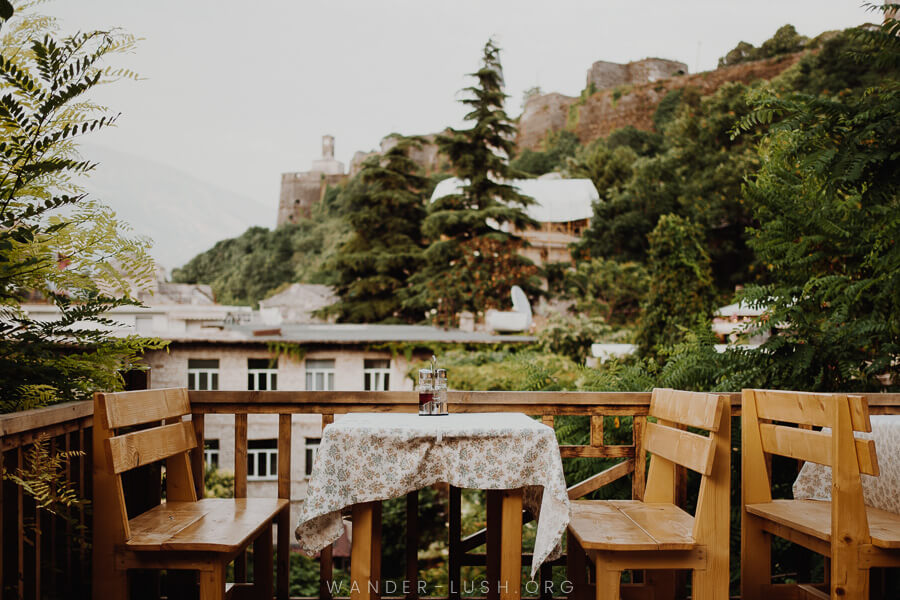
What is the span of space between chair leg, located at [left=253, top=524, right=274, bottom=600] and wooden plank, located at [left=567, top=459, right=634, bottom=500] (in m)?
1.11

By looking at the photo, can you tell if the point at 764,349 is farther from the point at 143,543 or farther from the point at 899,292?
the point at 143,543

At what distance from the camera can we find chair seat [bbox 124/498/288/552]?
205cm

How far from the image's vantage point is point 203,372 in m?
17.5

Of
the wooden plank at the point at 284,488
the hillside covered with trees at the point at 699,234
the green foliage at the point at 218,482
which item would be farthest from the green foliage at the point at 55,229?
the green foliage at the point at 218,482

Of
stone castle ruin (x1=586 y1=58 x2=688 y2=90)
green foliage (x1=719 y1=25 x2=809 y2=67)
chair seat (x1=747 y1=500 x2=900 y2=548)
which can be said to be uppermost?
stone castle ruin (x1=586 y1=58 x2=688 y2=90)

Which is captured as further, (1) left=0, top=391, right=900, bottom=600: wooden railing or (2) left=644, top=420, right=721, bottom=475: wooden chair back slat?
(1) left=0, top=391, right=900, bottom=600: wooden railing

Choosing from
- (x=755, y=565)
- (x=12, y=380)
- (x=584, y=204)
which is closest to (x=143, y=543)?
(x=12, y=380)

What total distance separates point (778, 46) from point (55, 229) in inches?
2049

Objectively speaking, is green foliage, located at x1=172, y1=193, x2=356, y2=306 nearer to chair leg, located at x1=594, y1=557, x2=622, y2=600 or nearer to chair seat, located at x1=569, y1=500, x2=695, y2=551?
chair seat, located at x1=569, y1=500, x2=695, y2=551

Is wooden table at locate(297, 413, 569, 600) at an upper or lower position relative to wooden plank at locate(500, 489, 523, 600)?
upper

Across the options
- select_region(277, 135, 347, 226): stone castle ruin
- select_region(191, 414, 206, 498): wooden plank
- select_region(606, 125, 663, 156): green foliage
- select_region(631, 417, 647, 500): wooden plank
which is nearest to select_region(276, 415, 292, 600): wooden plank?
select_region(191, 414, 206, 498): wooden plank

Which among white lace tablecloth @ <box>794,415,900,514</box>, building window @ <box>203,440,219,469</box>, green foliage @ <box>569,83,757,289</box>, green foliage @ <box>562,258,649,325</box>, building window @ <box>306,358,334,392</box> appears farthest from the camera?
green foliage @ <box>569,83,757,289</box>

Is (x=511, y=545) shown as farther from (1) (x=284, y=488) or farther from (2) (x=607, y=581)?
(1) (x=284, y=488)

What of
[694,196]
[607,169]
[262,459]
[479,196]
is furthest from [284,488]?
[607,169]
